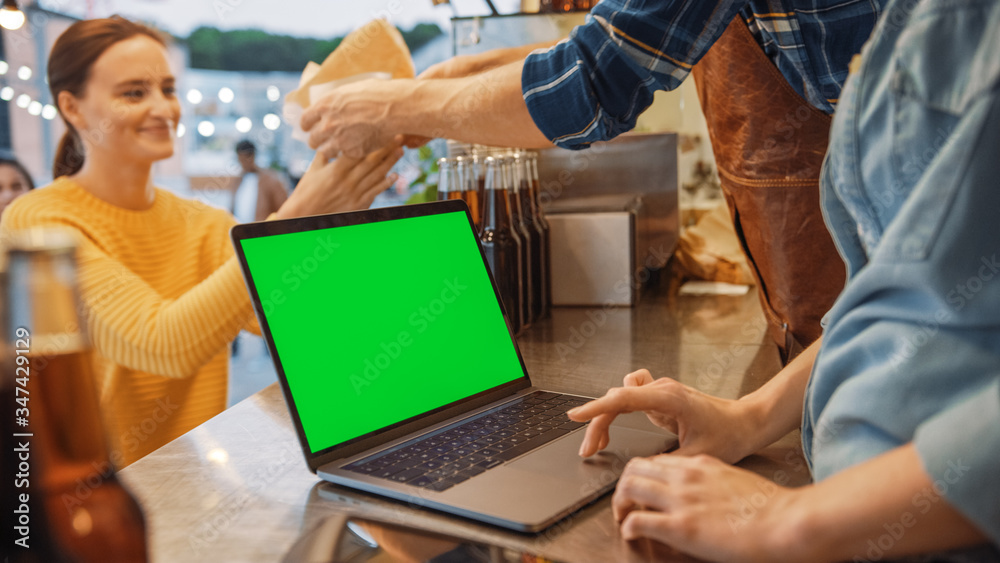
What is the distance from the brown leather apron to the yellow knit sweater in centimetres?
100

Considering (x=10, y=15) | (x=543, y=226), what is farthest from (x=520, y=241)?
(x=10, y=15)

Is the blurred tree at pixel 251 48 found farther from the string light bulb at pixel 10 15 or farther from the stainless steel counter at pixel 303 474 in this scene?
the stainless steel counter at pixel 303 474

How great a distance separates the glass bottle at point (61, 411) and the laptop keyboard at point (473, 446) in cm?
28

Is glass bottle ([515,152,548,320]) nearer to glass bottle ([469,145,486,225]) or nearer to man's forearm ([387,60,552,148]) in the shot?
glass bottle ([469,145,486,225])

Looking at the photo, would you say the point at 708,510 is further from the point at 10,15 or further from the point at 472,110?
the point at 10,15

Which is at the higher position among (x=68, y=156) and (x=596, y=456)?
(x=68, y=156)

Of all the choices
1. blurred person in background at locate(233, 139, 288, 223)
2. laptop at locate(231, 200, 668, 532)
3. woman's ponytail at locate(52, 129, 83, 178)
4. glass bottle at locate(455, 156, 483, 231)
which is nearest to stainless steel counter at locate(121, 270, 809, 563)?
laptop at locate(231, 200, 668, 532)

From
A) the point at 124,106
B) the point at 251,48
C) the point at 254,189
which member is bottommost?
the point at 254,189

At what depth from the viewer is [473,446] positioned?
2.35 feet

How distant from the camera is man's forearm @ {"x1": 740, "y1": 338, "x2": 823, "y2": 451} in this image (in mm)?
728

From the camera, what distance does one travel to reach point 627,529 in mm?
543

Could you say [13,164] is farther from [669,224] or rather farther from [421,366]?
[421,366]

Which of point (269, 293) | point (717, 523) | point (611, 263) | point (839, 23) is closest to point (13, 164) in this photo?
point (611, 263)

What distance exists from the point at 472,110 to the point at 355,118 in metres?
0.24
